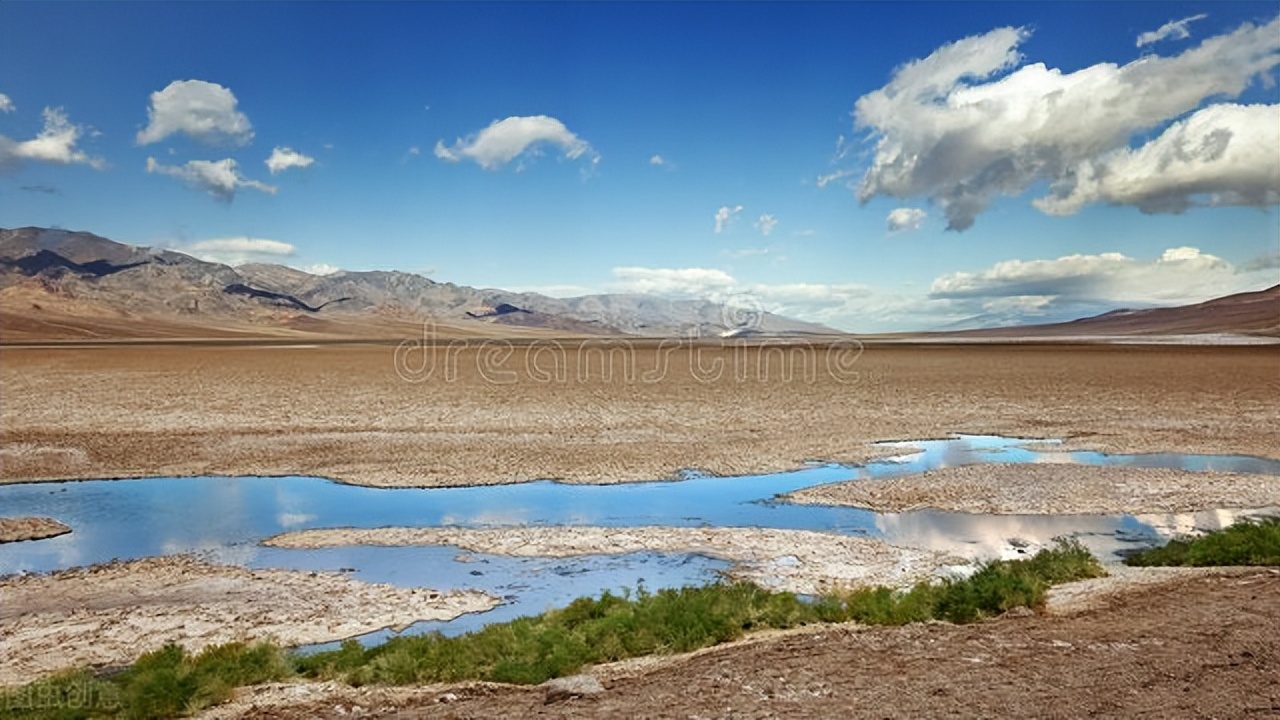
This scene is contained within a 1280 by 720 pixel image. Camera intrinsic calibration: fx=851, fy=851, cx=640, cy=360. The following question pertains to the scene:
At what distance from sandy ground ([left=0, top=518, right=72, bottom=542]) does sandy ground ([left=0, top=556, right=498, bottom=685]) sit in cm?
326

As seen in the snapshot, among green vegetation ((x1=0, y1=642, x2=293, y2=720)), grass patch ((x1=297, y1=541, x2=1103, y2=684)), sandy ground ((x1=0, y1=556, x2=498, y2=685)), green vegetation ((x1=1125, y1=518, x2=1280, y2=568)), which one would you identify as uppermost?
green vegetation ((x1=1125, y1=518, x2=1280, y2=568))

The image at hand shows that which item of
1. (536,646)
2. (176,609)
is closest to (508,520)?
(176,609)

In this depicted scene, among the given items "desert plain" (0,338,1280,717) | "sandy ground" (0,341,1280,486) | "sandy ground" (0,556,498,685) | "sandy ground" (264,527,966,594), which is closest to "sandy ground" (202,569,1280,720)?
"desert plain" (0,338,1280,717)

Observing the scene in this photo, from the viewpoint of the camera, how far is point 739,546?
15.1 meters

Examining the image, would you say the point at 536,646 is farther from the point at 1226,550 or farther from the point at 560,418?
the point at 560,418

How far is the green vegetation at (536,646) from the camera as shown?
822 centimetres

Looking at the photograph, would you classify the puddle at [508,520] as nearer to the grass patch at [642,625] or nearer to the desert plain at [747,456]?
the desert plain at [747,456]

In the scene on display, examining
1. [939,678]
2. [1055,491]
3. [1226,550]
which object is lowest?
[1055,491]

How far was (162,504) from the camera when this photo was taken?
64.2ft

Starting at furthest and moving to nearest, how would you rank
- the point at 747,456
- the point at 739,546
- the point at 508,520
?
the point at 747,456 → the point at 508,520 → the point at 739,546

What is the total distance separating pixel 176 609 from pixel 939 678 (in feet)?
33.2

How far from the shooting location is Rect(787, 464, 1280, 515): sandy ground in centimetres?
1805

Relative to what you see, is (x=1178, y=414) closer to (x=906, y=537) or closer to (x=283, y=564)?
(x=906, y=537)

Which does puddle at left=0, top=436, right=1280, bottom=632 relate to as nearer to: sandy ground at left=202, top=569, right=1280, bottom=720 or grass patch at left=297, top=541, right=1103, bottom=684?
grass patch at left=297, top=541, right=1103, bottom=684
